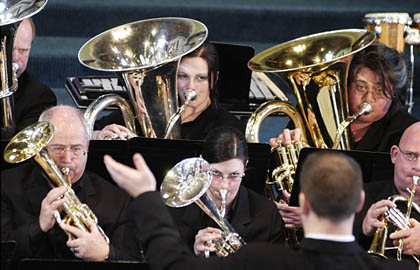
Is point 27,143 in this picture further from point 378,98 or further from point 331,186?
point 378,98

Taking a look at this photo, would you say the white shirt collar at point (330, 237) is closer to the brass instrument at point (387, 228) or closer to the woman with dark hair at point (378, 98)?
the brass instrument at point (387, 228)

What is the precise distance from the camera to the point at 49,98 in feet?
11.7

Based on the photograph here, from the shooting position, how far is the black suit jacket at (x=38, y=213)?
2795mm

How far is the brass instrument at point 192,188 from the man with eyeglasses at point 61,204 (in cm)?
29

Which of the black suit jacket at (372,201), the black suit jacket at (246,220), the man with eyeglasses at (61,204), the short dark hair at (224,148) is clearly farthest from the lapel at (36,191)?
the black suit jacket at (372,201)

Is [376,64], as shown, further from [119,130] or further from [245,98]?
[119,130]

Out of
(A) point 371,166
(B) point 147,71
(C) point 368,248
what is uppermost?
(B) point 147,71

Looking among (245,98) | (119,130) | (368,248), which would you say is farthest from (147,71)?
(368,248)

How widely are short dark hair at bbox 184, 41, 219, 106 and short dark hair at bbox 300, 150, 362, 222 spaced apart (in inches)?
61.8

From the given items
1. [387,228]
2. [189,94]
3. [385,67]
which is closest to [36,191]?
[189,94]

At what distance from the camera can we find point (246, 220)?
3.06 m

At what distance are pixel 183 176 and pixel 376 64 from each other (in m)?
1.24

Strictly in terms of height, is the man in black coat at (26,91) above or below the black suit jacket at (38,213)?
above

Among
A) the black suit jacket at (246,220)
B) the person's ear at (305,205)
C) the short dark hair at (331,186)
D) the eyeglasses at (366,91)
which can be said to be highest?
the short dark hair at (331,186)
